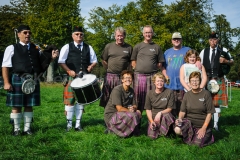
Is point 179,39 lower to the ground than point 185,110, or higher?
higher

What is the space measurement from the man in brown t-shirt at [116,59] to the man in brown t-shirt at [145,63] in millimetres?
162

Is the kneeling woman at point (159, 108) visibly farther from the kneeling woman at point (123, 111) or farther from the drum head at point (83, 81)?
the drum head at point (83, 81)

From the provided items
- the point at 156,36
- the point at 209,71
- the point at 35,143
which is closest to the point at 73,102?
the point at 35,143

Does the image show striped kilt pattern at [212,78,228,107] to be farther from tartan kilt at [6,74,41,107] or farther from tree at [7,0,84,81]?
tree at [7,0,84,81]

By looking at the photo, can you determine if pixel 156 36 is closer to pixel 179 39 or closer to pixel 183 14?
pixel 183 14

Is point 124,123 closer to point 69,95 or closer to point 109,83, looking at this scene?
point 109,83

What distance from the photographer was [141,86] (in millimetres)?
4797

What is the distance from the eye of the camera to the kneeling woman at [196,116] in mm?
3803

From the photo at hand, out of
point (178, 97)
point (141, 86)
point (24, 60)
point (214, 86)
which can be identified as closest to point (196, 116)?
point (178, 97)

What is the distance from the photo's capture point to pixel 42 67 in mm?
4520

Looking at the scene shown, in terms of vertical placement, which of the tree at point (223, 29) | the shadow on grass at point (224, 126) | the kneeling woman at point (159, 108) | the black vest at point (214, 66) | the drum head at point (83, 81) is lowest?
the shadow on grass at point (224, 126)

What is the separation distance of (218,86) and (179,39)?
1079 mm

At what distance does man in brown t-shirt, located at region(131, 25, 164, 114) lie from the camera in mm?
4719

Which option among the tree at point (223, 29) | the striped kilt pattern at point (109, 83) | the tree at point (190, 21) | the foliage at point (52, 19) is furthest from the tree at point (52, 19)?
the striped kilt pattern at point (109, 83)
